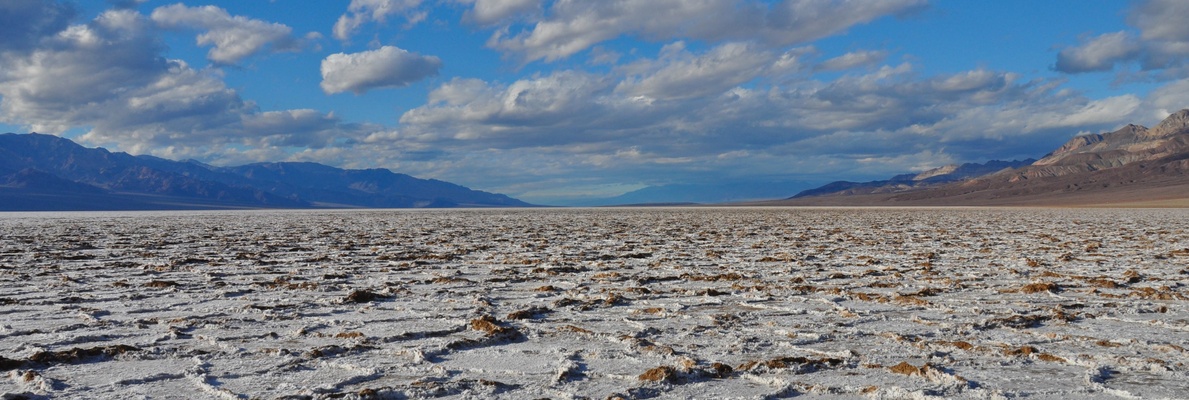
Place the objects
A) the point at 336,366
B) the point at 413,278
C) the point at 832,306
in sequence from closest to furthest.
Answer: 1. the point at 336,366
2. the point at 832,306
3. the point at 413,278

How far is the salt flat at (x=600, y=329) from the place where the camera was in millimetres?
4090

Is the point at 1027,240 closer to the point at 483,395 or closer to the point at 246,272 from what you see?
the point at 246,272

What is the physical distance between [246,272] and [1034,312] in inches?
341

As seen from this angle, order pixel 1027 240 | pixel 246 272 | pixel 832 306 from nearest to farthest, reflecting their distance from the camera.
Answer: pixel 832 306 < pixel 246 272 < pixel 1027 240

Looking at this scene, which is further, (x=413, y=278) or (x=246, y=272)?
(x=246, y=272)

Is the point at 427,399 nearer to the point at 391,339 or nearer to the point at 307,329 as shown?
the point at 391,339

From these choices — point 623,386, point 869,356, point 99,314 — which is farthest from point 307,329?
point 869,356

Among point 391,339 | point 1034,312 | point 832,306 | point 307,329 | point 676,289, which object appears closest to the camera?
point 391,339

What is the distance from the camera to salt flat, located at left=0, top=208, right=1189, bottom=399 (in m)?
4.09

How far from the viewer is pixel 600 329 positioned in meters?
5.79

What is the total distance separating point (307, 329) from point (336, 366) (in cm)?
138

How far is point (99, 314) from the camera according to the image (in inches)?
253

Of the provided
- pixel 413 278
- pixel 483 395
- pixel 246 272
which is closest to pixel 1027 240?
pixel 413 278

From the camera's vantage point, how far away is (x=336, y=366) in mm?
4516
